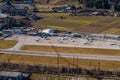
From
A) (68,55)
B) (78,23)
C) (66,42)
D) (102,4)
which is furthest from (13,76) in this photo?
(102,4)

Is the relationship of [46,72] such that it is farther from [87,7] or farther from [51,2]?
[51,2]

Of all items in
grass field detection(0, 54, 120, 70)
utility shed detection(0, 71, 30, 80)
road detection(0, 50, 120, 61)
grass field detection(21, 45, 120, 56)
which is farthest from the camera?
grass field detection(21, 45, 120, 56)

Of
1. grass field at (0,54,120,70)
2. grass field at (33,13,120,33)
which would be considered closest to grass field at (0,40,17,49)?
grass field at (0,54,120,70)

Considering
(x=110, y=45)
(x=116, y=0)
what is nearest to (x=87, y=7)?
(x=116, y=0)

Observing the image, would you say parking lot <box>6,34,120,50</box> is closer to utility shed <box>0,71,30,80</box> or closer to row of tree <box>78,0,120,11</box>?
utility shed <box>0,71,30,80</box>

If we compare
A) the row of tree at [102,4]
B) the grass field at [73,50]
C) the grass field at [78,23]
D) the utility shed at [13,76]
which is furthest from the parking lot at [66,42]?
the row of tree at [102,4]

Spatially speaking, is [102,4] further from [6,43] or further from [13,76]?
[13,76]
